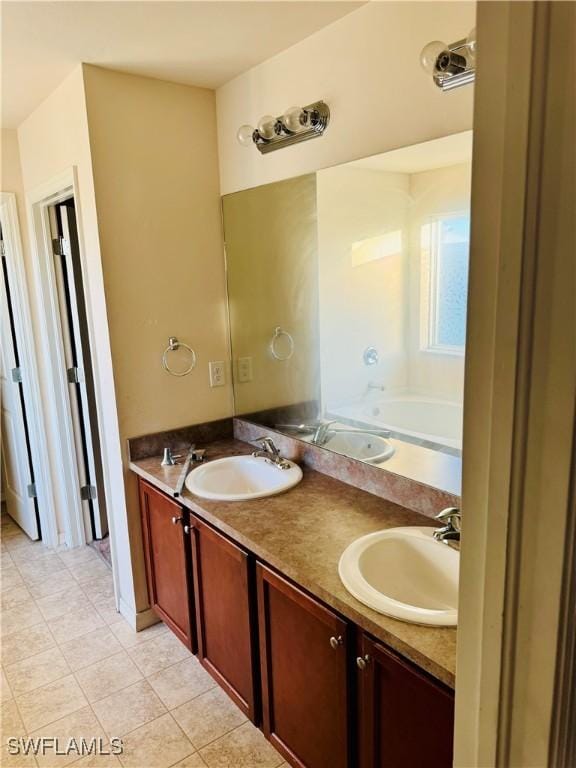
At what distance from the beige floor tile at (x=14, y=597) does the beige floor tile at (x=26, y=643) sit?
0.27m

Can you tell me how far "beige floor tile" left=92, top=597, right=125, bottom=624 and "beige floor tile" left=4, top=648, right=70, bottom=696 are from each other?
0.28 metres

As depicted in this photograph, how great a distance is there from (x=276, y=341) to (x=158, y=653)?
151 cm

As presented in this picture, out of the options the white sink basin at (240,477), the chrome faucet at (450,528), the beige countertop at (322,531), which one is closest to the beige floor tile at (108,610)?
the beige countertop at (322,531)

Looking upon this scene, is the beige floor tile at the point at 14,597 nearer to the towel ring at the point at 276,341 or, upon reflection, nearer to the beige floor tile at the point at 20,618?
the beige floor tile at the point at 20,618

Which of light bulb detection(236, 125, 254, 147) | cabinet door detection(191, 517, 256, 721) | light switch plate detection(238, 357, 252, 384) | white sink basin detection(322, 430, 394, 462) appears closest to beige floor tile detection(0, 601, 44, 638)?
cabinet door detection(191, 517, 256, 721)

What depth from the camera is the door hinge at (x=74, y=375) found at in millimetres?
3137

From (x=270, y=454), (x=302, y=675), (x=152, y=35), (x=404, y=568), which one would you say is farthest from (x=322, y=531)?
(x=152, y=35)

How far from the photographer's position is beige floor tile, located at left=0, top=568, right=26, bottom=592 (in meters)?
2.96

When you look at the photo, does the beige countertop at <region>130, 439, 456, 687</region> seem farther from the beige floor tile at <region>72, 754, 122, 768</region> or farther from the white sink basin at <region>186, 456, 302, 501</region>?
the beige floor tile at <region>72, 754, 122, 768</region>

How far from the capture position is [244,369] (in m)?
2.69

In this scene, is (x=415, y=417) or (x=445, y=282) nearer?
(x=445, y=282)

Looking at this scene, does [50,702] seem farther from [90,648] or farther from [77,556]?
[77,556]

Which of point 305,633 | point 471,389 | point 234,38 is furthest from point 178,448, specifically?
point 471,389

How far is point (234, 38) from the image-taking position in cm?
195
